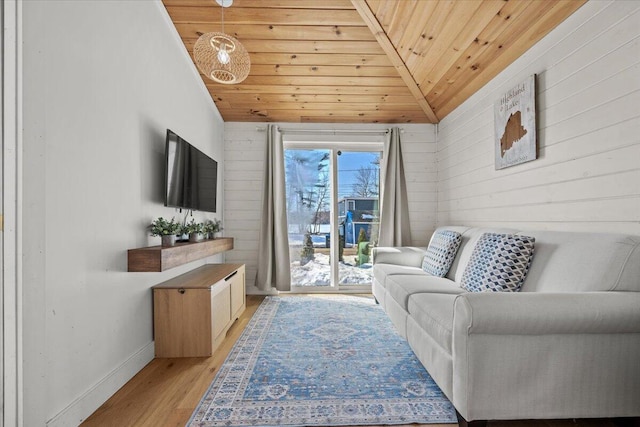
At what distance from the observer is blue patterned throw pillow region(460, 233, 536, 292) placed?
6.04 ft

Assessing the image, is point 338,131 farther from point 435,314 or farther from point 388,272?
point 435,314

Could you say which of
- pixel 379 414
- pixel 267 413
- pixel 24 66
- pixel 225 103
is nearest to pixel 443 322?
pixel 379 414

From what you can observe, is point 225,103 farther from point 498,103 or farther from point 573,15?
point 573,15

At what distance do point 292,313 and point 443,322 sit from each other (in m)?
1.82

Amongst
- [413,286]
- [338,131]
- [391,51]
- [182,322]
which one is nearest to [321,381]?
[413,286]

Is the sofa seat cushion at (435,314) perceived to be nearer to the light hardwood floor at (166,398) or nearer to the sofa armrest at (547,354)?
the sofa armrest at (547,354)

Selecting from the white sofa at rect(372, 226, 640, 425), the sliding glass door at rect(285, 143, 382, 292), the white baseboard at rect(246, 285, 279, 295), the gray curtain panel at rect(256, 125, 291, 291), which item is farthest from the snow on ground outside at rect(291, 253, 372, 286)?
the white sofa at rect(372, 226, 640, 425)

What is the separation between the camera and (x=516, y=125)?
2.33 metres

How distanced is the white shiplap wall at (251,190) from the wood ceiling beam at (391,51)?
19.7 inches

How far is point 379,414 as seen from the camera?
1.50 m

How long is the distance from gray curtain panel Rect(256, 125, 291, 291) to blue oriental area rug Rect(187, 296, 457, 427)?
0.98 metres

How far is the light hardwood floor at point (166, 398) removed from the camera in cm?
146

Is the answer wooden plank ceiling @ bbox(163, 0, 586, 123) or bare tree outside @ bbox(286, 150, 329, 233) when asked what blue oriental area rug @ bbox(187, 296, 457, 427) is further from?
wooden plank ceiling @ bbox(163, 0, 586, 123)

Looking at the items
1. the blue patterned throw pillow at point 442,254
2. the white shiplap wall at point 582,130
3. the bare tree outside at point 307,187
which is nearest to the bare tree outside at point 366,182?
the bare tree outside at point 307,187
